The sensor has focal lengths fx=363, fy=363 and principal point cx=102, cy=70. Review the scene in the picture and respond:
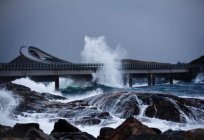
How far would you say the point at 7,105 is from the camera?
12.0 metres

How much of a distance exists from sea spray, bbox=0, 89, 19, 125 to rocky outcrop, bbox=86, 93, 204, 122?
2791 millimetres

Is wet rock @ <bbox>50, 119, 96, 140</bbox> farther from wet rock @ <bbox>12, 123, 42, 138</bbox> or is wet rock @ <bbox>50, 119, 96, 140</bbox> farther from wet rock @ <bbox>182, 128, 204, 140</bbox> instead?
wet rock @ <bbox>182, 128, 204, 140</bbox>

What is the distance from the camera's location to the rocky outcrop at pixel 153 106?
33.4 ft

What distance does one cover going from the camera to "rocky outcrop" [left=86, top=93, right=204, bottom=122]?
33.4 feet

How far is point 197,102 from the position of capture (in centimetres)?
1126

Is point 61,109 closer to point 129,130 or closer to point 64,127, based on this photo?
point 64,127

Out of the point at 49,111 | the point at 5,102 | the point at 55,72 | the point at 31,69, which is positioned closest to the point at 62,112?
the point at 49,111

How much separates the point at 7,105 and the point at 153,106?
15.8ft

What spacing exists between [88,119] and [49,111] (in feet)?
7.20

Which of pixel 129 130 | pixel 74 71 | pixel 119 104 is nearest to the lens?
pixel 129 130

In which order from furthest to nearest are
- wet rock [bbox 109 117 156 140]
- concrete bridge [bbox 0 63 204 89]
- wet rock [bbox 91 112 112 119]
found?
1. concrete bridge [bbox 0 63 204 89]
2. wet rock [bbox 91 112 112 119]
3. wet rock [bbox 109 117 156 140]

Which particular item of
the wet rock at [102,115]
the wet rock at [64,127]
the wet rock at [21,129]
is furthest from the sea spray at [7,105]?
the wet rock at [21,129]

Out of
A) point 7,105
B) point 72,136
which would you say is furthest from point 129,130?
point 7,105

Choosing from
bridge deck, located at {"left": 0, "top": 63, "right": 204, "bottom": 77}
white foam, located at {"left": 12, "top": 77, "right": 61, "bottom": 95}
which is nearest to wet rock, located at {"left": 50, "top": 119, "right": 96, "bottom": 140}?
bridge deck, located at {"left": 0, "top": 63, "right": 204, "bottom": 77}
